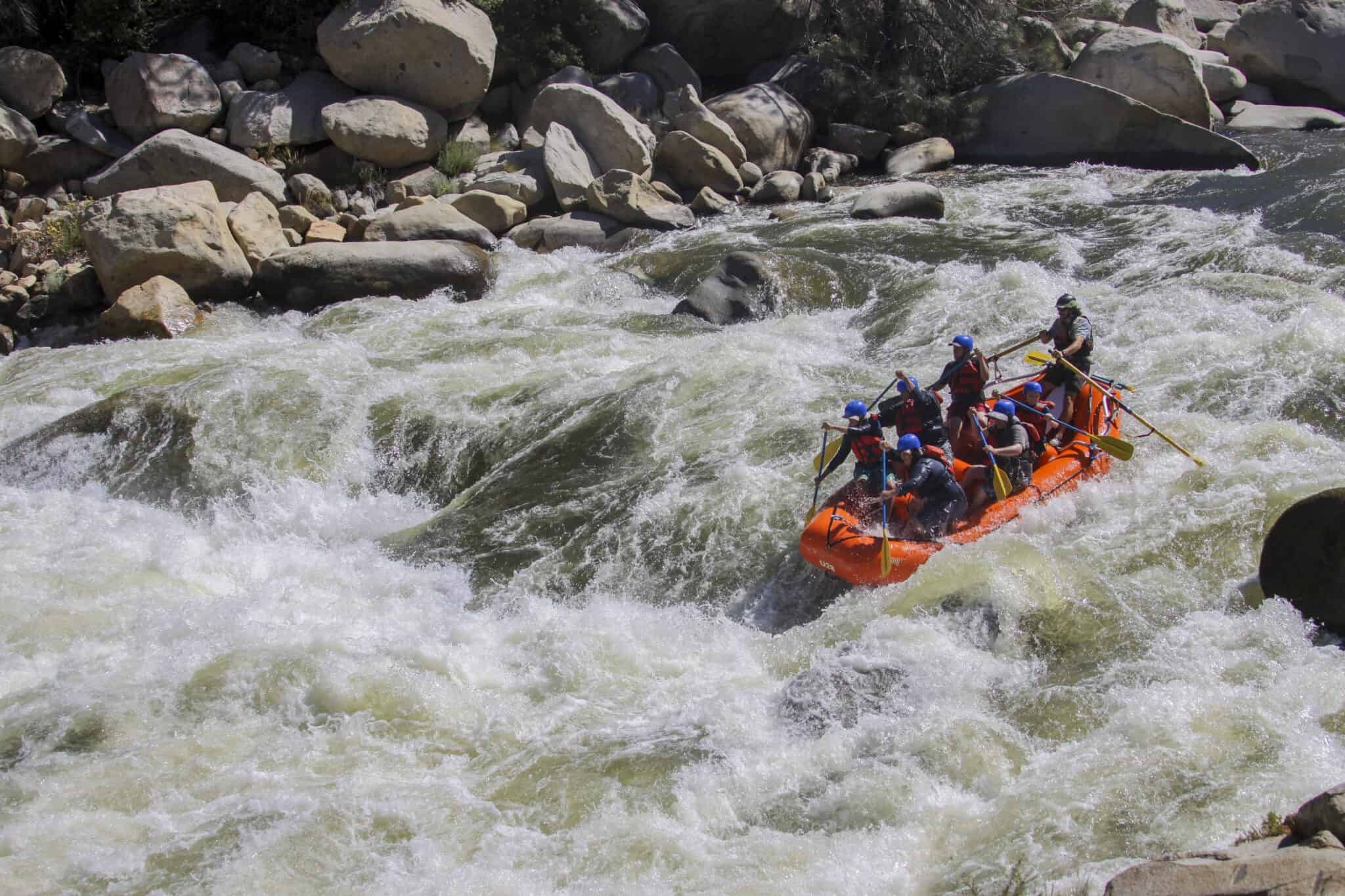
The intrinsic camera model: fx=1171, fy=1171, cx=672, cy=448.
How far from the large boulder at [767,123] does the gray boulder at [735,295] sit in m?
4.46

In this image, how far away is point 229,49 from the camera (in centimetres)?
1450

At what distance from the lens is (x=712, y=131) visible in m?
14.0

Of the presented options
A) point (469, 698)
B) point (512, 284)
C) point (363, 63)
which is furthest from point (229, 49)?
point (469, 698)

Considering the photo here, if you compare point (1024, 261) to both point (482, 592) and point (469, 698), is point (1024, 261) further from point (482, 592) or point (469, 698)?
point (469, 698)

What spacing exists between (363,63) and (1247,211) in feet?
31.7

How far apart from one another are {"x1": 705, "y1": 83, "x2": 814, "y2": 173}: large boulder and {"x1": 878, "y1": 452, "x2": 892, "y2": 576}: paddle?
8643 millimetres

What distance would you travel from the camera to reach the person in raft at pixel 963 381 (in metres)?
7.34

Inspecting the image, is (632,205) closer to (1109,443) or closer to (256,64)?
(256,64)

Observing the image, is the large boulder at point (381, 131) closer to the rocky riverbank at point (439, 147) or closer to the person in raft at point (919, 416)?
the rocky riverbank at point (439, 147)

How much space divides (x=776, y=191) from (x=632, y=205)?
202 cm

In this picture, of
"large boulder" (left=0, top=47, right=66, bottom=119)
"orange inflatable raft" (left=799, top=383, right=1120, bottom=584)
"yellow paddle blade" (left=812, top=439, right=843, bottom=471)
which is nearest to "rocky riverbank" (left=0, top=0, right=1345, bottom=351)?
"large boulder" (left=0, top=47, right=66, bottom=119)

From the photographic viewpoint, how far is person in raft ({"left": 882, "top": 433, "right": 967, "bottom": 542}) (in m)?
6.52

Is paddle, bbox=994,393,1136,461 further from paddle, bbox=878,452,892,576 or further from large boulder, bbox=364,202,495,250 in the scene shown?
large boulder, bbox=364,202,495,250

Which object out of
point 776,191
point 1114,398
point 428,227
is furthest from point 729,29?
point 1114,398
